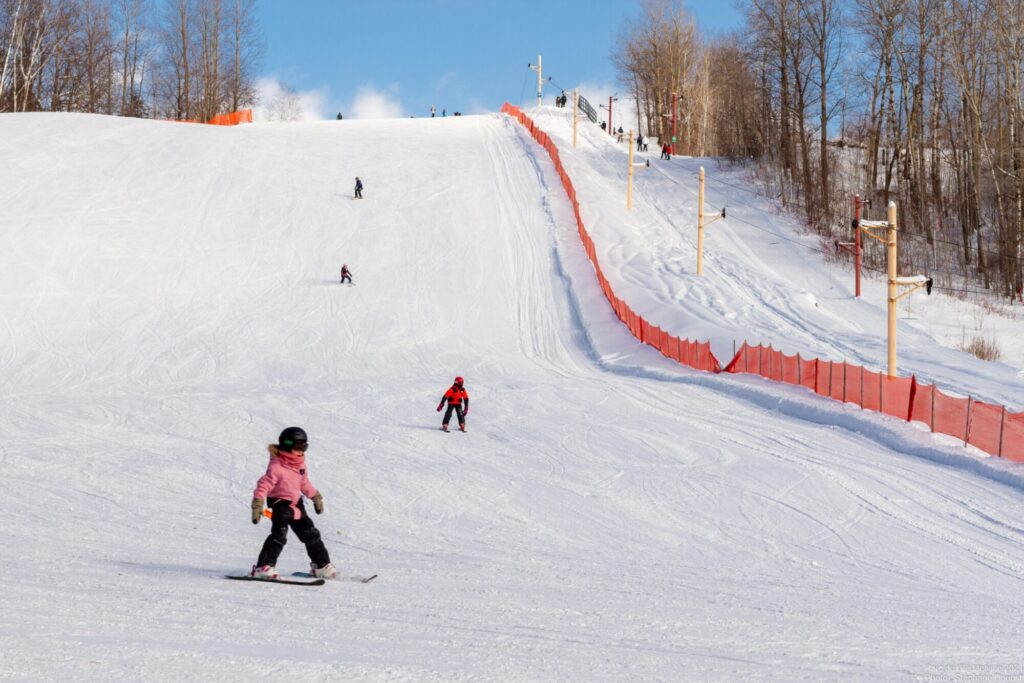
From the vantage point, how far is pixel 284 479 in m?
7.57

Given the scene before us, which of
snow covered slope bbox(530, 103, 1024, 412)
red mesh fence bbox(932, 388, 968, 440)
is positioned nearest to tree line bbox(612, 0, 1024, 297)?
snow covered slope bbox(530, 103, 1024, 412)

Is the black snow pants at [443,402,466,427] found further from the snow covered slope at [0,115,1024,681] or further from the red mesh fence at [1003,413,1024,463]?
the red mesh fence at [1003,413,1024,463]

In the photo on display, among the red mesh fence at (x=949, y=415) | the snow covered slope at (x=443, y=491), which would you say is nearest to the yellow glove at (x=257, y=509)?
the snow covered slope at (x=443, y=491)

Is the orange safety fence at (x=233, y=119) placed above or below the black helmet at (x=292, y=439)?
above

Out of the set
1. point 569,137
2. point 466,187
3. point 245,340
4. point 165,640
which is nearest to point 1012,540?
point 165,640

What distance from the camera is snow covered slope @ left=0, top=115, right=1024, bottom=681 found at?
243 inches

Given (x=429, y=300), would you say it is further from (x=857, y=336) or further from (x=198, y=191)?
(x=198, y=191)

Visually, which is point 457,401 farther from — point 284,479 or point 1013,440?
point 284,479

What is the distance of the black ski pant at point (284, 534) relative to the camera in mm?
7594

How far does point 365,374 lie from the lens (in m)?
24.2

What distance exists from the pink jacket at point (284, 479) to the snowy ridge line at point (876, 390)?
10.1 meters

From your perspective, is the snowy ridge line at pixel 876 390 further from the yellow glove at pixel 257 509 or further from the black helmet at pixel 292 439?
the yellow glove at pixel 257 509

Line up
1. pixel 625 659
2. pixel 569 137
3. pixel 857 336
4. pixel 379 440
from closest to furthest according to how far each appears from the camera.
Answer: pixel 625 659
pixel 379 440
pixel 857 336
pixel 569 137

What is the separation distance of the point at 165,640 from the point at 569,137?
201 ft
